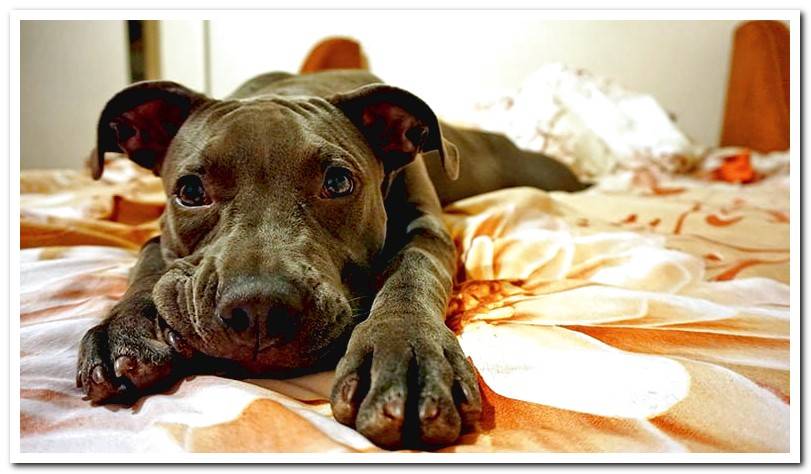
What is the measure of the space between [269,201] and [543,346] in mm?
583

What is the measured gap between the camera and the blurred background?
2461 millimetres

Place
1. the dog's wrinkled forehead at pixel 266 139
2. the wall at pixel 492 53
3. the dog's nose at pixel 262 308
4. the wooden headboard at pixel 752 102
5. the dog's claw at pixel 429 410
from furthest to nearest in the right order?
1. the wooden headboard at pixel 752 102
2. the wall at pixel 492 53
3. the dog's wrinkled forehead at pixel 266 139
4. the dog's nose at pixel 262 308
5. the dog's claw at pixel 429 410

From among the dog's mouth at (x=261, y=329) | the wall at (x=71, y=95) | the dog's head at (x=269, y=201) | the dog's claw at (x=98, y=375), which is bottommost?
the dog's claw at (x=98, y=375)

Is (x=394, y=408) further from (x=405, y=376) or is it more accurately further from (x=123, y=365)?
(x=123, y=365)

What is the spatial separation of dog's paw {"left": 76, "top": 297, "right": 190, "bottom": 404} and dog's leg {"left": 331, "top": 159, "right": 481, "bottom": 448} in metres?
0.32

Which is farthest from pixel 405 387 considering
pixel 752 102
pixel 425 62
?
pixel 752 102

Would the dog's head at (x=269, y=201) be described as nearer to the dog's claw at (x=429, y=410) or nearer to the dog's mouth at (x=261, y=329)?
the dog's mouth at (x=261, y=329)

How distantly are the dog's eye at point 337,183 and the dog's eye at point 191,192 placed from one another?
0.24 meters

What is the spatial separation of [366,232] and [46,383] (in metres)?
0.68

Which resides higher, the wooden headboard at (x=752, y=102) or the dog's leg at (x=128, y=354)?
the wooden headboard at (x=752, y=102)

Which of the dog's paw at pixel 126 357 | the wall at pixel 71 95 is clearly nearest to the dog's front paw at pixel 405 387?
the dog's paw at pixel 126 357

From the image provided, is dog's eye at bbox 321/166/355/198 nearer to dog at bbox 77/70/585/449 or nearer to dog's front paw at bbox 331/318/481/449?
dog at bbox 77/70/585/449

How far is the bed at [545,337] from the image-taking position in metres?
0.87

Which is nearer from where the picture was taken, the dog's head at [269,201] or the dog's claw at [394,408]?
the dog's claw at [394,408]
